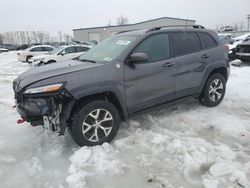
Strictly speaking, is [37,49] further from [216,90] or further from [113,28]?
[113,28]

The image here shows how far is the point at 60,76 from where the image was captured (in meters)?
3.06

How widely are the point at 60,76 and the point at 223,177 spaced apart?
2429 millimetres

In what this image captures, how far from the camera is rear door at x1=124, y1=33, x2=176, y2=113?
3.54 m

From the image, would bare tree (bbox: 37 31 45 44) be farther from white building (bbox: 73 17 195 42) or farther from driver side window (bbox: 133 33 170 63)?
driver side window (bbox: 133 33 170 63)

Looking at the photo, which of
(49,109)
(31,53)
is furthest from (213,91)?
(31,53)

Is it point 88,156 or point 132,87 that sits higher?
point 132,87

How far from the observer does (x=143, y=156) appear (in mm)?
3146

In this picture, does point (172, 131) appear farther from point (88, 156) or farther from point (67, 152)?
point (67, 152)

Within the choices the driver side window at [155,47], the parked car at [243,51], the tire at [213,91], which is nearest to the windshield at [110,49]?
the driver side window at [155,47]

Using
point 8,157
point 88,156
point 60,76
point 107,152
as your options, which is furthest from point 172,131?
point 8,157

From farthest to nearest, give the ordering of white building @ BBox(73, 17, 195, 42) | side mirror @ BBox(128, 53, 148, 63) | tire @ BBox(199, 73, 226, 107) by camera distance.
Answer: white building @ BBox(73, 17, 195, 42) → tire @ BBox(199, 73, 226, 107) → side mirror @ BBox(128, 53, 148, 63)

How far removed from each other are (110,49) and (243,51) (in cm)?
878

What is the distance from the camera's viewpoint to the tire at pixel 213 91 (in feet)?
15.6

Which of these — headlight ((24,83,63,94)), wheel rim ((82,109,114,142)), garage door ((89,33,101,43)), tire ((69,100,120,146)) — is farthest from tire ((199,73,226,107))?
garage door ((89,33,101,43))
